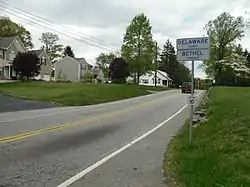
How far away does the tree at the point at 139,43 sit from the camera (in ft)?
229

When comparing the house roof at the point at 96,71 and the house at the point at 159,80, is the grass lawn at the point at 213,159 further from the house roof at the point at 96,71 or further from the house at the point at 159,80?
the house roof at the point at 96,71

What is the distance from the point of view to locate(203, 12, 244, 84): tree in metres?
77.4

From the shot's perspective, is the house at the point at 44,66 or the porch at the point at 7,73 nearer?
the porch at the point at 7,73

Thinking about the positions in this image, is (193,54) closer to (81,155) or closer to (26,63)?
(81,155)

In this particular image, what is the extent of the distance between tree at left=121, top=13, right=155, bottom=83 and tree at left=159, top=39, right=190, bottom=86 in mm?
46161

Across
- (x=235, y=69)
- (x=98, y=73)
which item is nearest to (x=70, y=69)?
(x=98, y=73)

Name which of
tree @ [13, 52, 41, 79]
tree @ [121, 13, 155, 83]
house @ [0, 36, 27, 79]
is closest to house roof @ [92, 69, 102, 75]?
tree @ [121, 13, 155, 83]

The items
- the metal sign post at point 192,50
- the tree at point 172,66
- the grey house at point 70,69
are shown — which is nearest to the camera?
the metal sign post at point 192,50

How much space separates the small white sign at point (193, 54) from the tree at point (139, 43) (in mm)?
58506

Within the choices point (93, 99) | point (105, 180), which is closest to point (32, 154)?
point (105, 180)

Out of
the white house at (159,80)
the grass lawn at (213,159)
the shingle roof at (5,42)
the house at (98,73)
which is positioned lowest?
the grass lawn at (213,159)

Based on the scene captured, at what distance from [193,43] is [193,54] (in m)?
0.32

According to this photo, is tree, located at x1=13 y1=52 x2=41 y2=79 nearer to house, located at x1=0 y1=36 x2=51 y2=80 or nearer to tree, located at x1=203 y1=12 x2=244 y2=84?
house, located at x1=0 y1=36 x2=51 y2=80

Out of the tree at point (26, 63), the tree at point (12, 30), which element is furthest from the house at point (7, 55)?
the tree at point (12, 30)
